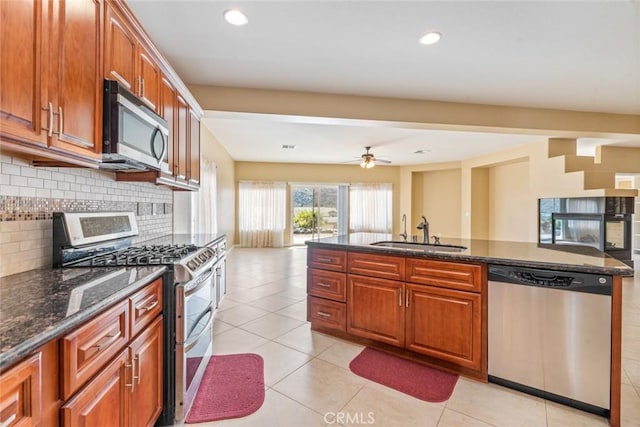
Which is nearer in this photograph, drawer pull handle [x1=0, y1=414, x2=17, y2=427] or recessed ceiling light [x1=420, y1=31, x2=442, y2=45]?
drawer pull handle [x1=0, y1=414, x2=17, y2=427]

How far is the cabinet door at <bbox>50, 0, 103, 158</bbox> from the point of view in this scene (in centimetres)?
117

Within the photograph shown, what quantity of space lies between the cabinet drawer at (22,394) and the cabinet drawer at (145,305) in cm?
46

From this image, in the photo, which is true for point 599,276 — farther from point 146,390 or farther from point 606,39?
point 146,390

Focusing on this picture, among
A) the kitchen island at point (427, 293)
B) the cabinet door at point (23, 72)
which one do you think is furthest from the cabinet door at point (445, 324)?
the cabinet door at point (23, 72)

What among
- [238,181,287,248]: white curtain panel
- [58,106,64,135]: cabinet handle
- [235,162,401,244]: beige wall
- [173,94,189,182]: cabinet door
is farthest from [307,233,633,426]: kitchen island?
[235,162,401,244]: beige wall

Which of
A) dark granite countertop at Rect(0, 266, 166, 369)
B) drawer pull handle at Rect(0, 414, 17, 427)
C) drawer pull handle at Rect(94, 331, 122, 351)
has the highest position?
dark granite countertop at Rect(0, 266, 166, 369)

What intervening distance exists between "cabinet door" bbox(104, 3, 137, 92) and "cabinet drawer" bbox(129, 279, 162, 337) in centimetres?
112

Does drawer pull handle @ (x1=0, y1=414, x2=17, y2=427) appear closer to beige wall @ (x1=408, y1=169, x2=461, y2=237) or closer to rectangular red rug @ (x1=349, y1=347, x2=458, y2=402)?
rectangular red rug @ (x1=349, y1=347, x2=458, y2=402)

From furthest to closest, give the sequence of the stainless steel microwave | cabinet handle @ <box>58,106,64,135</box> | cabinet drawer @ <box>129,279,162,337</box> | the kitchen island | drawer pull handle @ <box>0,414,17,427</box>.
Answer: the kitchen island → the stainless steel microwave → cabinet drawer @ <box>129,279,162,337</box> → cabinet handle @ <box>58,106,64,135</box> → drawer pull handle @ <box>0,414,17,427</box>

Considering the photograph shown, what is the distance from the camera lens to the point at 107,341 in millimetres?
1088

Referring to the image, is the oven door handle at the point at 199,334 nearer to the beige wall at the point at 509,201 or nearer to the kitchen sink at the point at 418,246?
the kitchen sink at the point at 418,246

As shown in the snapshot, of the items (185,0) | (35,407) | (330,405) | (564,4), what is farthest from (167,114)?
(564,4)

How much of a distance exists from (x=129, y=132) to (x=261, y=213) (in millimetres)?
6770

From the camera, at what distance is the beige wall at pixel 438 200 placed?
8484 mm
